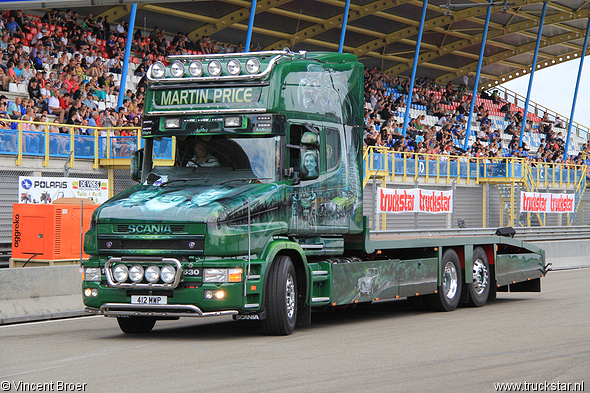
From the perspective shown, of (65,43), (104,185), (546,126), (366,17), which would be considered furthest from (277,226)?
(546,126)

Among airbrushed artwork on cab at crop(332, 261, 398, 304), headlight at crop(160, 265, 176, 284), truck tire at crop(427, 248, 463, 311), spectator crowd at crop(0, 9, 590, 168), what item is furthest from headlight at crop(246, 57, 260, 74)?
spectator crowd at crop(0, 9, 590, 168)

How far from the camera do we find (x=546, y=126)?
58.0 meters

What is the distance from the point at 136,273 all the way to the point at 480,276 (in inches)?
307

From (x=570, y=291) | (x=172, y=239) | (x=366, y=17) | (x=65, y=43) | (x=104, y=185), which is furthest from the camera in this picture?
(x=366, y=17)

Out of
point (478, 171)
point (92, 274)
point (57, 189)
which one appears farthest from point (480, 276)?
point (478, 171)

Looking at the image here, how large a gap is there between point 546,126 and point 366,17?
19.0 metres

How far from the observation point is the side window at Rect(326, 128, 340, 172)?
11.8 metres

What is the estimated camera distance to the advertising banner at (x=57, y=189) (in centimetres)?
1931

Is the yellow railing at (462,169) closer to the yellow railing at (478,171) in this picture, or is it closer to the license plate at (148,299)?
the yellow railing at (478,171)

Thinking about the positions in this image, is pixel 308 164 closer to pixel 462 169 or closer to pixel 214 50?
pixel 462 169

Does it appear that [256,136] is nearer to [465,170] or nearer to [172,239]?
[172,239]

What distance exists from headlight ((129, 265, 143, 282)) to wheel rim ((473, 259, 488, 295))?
749 centimetres

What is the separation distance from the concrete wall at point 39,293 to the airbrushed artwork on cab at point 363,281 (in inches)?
201

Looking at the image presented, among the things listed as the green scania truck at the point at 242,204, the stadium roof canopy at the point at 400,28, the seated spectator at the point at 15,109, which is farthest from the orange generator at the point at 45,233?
the stadium roof canopy at the point at 400,28
